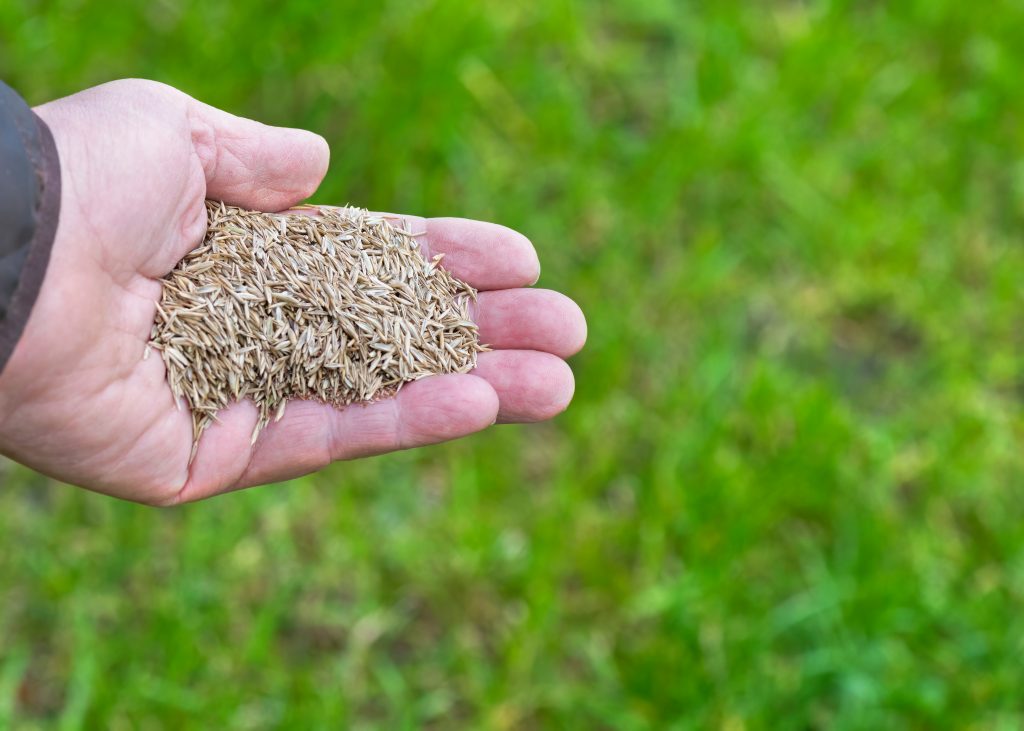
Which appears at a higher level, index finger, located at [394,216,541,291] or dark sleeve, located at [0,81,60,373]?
dark sleeve, located at [0,81,60,373]

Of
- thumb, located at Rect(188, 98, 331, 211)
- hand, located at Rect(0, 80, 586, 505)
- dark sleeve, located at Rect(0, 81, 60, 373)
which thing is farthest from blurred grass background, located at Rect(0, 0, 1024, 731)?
dark sleeve, located at Rect(0, 81, 60, 373)

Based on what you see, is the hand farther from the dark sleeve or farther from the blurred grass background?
the blurred grass background

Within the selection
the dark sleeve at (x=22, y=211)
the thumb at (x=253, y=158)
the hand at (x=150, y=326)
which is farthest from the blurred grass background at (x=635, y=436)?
the dark sleeve at (x=22, y=211)

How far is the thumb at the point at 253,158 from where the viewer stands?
2.18m

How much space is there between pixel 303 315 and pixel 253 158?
36 cm

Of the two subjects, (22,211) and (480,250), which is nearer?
(22,211)

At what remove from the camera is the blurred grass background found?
272 centimetres

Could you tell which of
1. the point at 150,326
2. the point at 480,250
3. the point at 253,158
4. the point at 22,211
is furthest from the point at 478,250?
the point at 22,211

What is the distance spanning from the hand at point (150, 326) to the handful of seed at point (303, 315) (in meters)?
0.04

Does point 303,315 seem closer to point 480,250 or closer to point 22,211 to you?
point 480,250

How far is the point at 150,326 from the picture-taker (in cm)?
215

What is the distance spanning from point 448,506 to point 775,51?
231 centimetres

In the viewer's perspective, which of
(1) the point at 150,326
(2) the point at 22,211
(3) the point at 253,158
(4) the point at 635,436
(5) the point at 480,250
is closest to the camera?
(2) the point at 22,211

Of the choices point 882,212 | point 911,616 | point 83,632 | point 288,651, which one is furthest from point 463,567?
point 882,212
